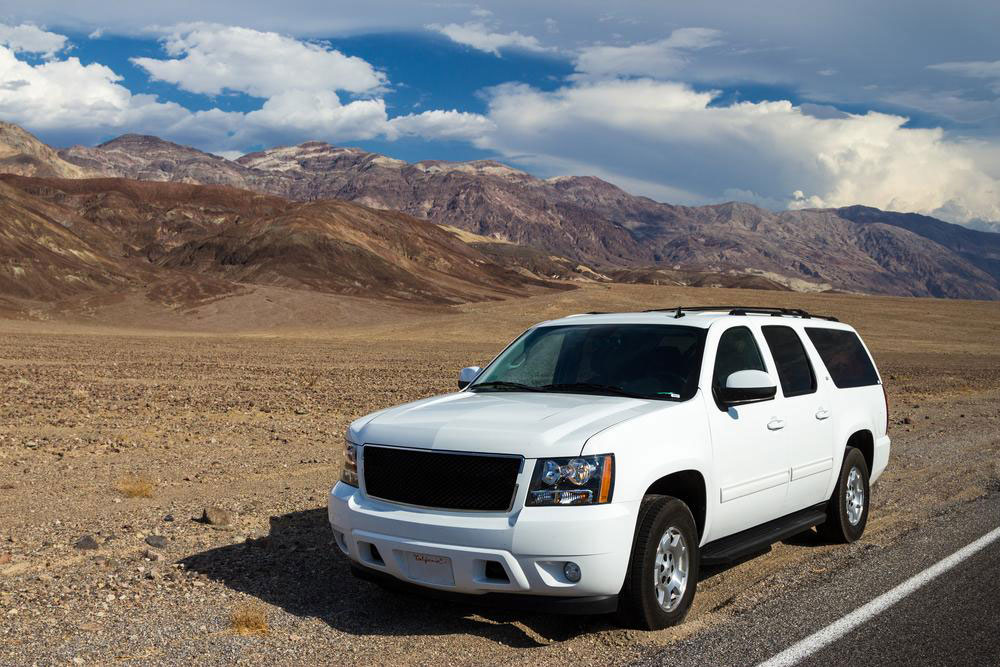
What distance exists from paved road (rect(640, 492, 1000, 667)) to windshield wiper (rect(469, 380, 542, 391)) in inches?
80.0

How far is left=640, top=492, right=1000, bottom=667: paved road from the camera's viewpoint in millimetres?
5121

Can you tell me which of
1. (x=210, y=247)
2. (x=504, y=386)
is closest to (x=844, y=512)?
(x=504, y=386)

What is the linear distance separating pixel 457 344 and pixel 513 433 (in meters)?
44.8

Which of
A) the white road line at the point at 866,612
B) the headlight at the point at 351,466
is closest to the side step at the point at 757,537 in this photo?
the white road line at the point at 866,612

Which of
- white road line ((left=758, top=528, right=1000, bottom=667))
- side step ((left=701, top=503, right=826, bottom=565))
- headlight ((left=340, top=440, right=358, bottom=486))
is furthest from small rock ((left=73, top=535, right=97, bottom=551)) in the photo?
white road line ((left=758, top=528, right=1000, bottom=667))

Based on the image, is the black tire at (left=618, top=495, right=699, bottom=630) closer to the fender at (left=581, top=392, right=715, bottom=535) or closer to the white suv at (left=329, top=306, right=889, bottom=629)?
the white suv at (left=329, top=306, right=889, bottom=629)

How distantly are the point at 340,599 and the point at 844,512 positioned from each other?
4168 mm

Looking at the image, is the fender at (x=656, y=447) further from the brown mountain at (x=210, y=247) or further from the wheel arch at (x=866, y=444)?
the brown mountain at (x=210, y=247)

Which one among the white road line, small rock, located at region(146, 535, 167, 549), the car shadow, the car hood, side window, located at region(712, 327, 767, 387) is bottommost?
small rock, located at region(146, 535, 167, 549)

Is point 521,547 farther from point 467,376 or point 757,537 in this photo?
point 467,376

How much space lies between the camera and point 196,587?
6.31 metres

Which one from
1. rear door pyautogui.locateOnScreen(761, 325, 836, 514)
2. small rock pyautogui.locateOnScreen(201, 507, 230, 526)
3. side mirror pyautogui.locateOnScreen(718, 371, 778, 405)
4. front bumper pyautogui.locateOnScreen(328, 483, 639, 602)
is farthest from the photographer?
small rock pyautogui.locateOnScreen(201, 507, 230, 526)

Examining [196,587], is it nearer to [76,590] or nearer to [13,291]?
[76,590]

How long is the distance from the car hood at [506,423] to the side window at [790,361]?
1584mm
